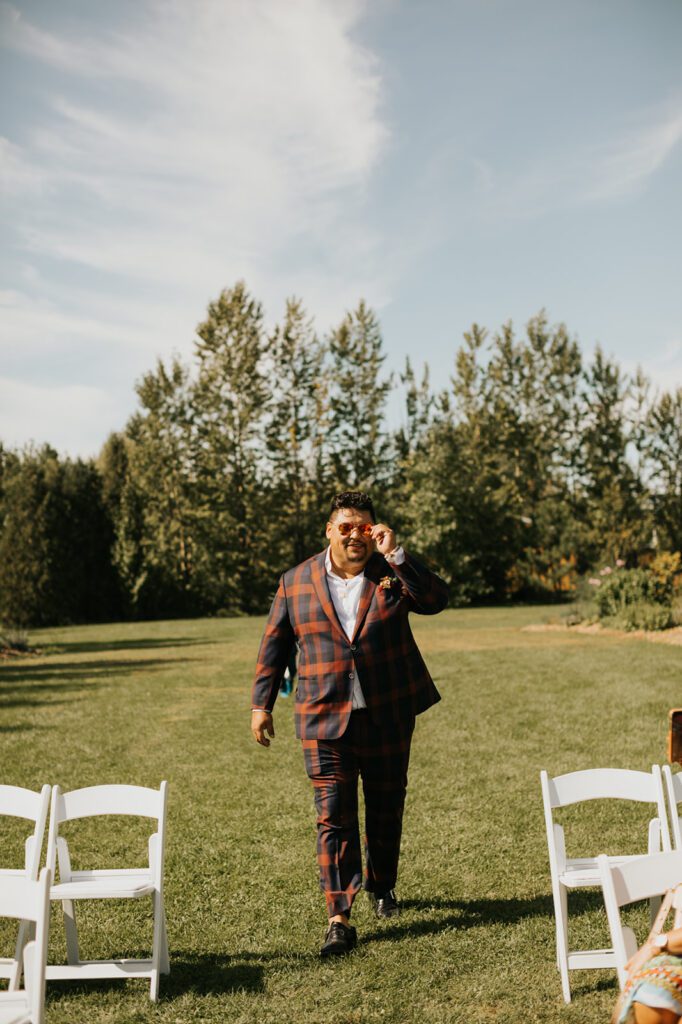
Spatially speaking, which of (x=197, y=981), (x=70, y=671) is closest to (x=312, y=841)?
(x=197, y=981)

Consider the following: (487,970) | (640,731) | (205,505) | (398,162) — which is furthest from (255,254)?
(205,505)

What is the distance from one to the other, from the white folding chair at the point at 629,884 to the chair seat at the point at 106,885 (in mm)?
2204

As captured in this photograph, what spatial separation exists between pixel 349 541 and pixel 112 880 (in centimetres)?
199

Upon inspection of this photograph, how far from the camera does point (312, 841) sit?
687 centimetres

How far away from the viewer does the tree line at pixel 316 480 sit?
37750mm

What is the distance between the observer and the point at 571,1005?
407 cm

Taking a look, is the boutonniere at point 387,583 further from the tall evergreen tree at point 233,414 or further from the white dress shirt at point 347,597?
the tall evergreen tree at point 233,414

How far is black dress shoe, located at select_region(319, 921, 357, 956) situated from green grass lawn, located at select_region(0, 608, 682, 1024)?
7cm

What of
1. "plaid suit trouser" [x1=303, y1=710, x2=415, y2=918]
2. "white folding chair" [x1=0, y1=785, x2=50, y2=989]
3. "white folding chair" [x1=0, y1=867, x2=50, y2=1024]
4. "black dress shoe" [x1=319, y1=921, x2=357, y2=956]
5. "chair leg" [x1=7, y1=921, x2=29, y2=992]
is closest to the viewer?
"white folding chair" [x1=0, y1=867, x2=50, y2=1024]

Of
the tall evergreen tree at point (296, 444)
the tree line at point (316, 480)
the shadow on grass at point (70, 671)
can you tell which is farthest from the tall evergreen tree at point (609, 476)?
the shadow on grass at point (70, 671)

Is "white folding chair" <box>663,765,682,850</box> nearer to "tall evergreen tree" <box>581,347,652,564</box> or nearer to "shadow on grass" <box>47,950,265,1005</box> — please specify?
"shadow on grass" <box>47,950,265,1005</box>

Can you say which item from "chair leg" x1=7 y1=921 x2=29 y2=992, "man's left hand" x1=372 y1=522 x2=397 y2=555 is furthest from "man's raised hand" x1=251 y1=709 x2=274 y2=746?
"chair leg" x1=7 y1=921 x2=29 y2=992

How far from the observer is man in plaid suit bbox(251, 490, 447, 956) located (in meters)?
4.82

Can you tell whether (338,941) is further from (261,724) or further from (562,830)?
(562,830)
